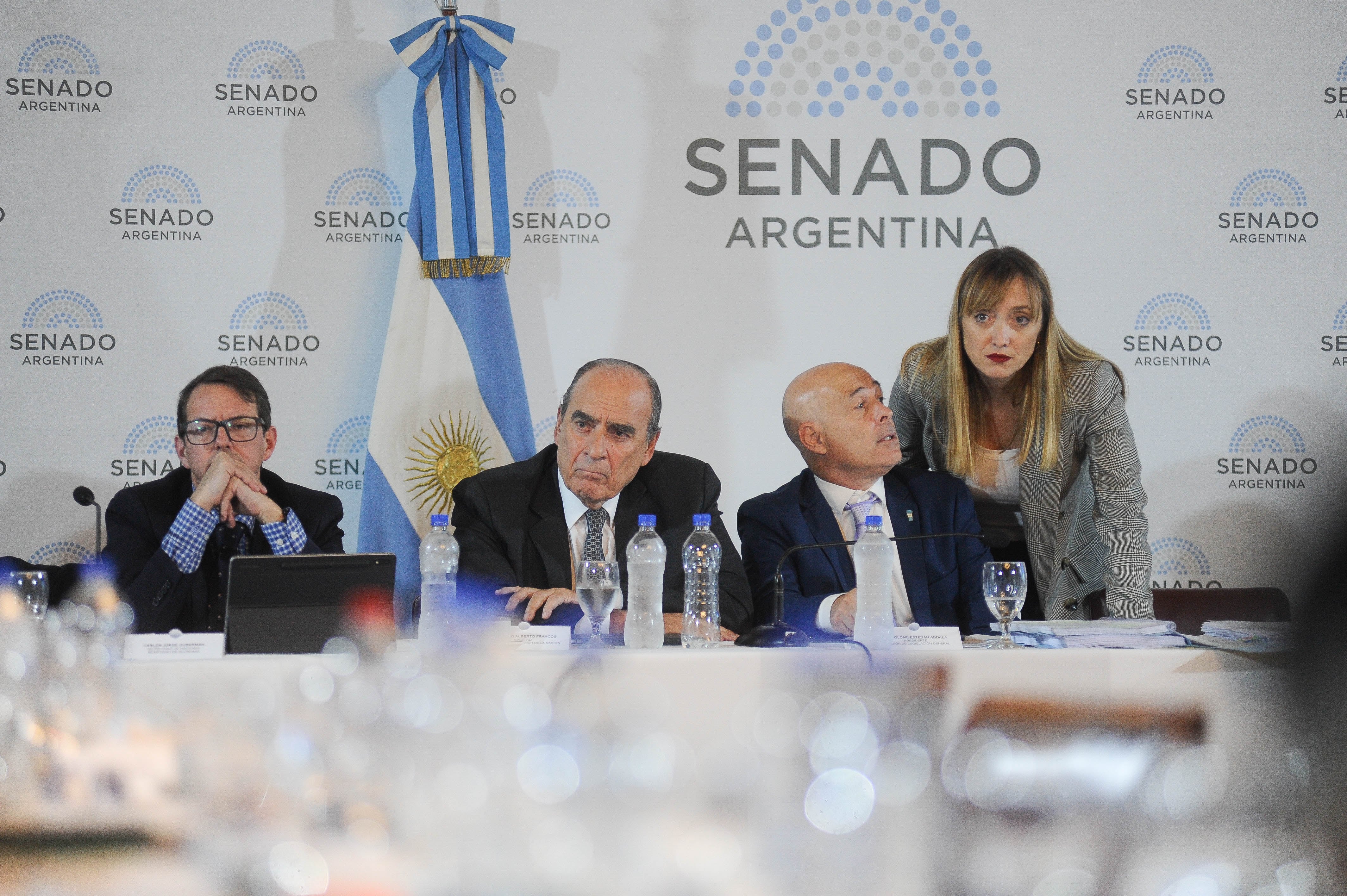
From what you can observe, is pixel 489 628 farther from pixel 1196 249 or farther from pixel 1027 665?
pixel 1196 249

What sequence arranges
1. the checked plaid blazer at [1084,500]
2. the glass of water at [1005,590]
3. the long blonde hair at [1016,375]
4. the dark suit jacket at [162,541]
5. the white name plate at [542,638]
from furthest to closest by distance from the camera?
the long blonde hair at [1016,375] → the checked plaid blazer at [1084,500] → the dark suit jacket at [162,541] → the glass of water at [1005,590] → the white name plate at [542,638]

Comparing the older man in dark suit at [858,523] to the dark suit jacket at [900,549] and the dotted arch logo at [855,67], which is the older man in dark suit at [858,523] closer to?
the dark suit jacket at [900,549]

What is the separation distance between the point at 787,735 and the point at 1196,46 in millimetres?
3308

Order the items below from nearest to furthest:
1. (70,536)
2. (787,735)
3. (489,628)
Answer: (787,735) < (489,628) < (70,536)

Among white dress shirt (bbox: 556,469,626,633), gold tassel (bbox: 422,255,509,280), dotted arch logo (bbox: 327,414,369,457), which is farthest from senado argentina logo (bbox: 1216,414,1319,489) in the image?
dotted arch logo (bbox: 327,414,369,457)

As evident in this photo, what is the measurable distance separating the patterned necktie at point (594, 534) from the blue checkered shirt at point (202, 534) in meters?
0.77

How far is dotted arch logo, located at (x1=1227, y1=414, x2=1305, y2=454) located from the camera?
394cm

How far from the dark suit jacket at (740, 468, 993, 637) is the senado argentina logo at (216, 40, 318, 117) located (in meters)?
2.19

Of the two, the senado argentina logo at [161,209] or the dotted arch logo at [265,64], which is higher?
the dotted arch logo at [265,64]

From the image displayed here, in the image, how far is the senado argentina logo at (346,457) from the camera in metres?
3.91

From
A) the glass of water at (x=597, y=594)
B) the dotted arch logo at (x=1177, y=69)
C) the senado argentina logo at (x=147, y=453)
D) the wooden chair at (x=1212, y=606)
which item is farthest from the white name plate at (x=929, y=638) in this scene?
the senado argentina logo at (x=147, y=453)

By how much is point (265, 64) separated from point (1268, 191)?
3560 millimetres

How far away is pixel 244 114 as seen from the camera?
394cm

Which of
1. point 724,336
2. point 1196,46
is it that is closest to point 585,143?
point 724,336
